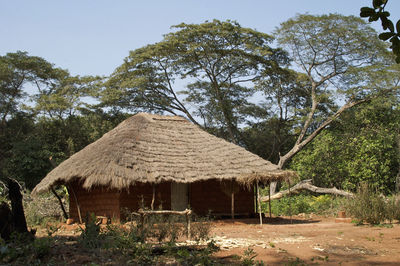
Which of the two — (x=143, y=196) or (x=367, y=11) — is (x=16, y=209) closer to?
(x=367, y=11)

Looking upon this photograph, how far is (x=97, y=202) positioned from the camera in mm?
14242

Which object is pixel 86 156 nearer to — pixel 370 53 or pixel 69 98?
pixel 69 98

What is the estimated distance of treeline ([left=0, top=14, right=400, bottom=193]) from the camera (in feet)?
70.0

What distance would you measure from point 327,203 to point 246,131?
34.0 ft

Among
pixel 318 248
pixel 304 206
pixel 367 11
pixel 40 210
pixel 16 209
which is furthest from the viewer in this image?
pixel 304 206

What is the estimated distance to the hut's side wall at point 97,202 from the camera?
13.2 metres

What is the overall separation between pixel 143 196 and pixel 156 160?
4.12ft

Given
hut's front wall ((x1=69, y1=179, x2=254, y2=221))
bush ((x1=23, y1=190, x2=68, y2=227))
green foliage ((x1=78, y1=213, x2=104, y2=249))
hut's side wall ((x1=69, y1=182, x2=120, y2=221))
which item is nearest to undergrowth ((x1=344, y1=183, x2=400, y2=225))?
hut's front wall ((x1=69, y1=179, x2=254, y2=221))

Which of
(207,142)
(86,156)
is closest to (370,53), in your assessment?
(207,142)

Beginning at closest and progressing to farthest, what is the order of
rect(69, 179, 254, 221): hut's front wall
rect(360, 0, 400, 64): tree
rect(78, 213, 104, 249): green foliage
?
rect(360, 0, 400, 64): tree, rect(78, 213, 104, 249): green foliage, rect(69, 179, 254, 221): hut's front wall

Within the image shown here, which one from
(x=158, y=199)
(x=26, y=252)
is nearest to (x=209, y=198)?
(x=158, y=199)

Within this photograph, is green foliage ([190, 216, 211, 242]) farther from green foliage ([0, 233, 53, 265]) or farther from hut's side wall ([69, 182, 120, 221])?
hut's side wall ([69, 182, 120, 221])

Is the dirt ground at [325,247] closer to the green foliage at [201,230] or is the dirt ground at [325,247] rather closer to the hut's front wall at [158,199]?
the green foliage at [201,230]

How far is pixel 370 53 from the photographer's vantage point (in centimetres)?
2231
